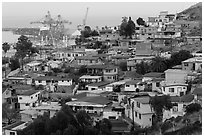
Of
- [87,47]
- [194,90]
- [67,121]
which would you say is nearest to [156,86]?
[194,90]

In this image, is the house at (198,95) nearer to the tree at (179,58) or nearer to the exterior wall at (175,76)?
the exterior wall at (175,76)

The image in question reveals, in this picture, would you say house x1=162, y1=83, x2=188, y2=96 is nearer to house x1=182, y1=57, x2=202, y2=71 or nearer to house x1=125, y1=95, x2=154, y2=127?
house x1=125, y1=95, x2=154, y2=127

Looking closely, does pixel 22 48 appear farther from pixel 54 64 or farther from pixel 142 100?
pixel 142 100

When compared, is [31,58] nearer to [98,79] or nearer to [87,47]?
[87,47]

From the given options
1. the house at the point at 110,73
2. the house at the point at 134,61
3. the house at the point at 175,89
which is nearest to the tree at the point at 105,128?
the house at the point at 175,89

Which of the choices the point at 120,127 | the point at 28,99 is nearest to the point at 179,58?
the point at 28,99

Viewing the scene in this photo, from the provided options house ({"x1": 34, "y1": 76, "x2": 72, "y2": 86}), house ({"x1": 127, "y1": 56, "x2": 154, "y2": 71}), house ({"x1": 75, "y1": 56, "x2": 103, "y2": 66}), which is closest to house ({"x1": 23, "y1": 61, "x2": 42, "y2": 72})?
house ({"x1": 75, "y1": 56, "x2": 103, "y2": 66})
